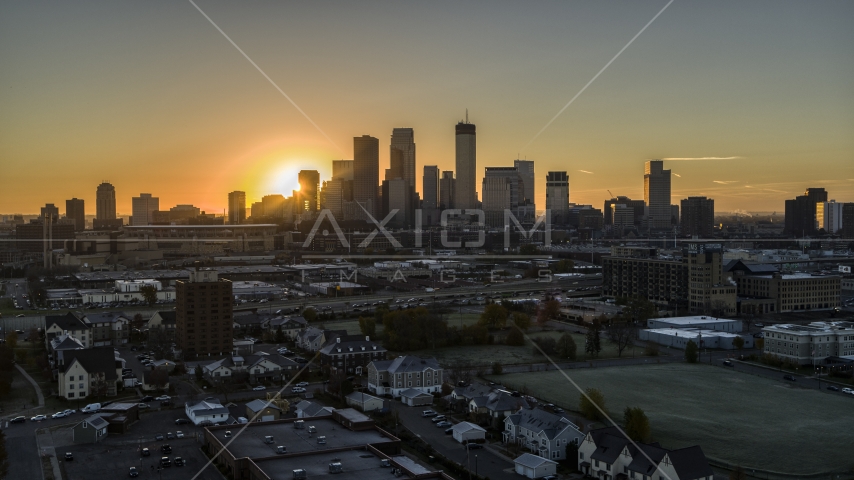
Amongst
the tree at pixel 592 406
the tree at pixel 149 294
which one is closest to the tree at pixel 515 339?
the tree at pixel 592 406

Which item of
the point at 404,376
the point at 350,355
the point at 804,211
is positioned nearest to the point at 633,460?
the point at 404,376

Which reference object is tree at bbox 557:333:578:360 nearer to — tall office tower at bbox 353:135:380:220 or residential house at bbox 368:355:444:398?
residential house at bbox 368:355:444:398

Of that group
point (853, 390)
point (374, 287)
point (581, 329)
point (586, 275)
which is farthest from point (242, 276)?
point (853, 390)

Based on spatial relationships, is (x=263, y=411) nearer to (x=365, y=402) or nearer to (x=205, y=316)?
(x=365, y=402)

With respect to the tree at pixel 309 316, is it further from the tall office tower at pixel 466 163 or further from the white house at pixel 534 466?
Answer: the tall office tower at pixel 466 163

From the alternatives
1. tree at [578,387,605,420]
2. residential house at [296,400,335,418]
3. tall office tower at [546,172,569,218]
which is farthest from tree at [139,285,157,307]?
tall office tower at [546,172,569,218]

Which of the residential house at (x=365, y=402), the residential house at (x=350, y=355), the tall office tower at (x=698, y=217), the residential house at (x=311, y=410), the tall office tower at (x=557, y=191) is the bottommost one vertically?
the residential house at (x=365, y=402)
